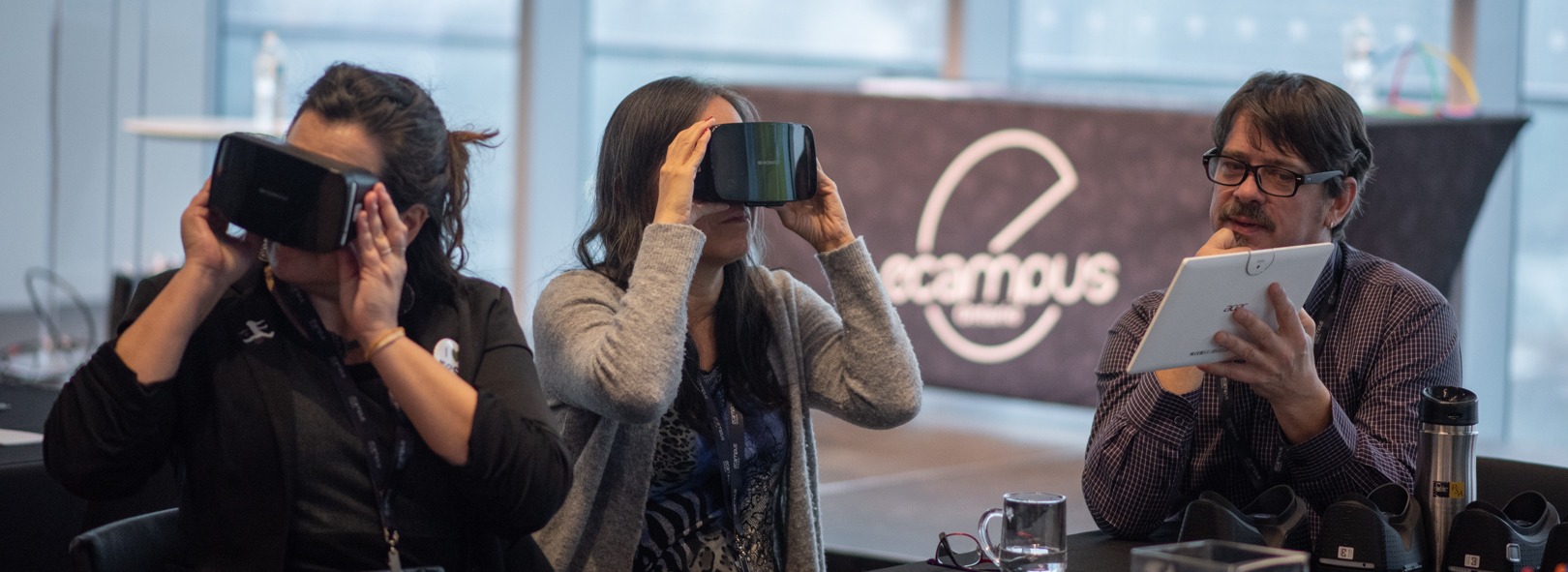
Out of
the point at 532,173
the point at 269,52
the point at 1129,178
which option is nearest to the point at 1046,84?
the point at 1129,178

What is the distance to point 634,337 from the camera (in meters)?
1.59

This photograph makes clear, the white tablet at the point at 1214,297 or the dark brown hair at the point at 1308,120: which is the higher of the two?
the dark brown hair at the point at 1308,120

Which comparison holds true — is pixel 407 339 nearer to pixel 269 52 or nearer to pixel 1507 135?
pixel 1507 135

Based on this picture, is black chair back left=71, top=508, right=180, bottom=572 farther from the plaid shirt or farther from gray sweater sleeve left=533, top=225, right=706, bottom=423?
the plaid shirt

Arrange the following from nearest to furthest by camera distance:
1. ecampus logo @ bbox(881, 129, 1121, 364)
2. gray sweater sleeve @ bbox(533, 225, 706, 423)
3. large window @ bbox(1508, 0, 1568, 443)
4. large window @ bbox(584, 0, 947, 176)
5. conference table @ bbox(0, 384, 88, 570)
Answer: gray sweater sleeve @ bbox(533, 225, 706, 423) → conference table @ bbox(0, 384, 88, 570) → ecampus logo @ bbox(881, 129, 1121, 364) → large window @ bbox(1508, 0, 1568, 443) → large window @ bbox(584, 0, 947, 176)

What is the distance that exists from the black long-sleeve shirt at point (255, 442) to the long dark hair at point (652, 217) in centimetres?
29

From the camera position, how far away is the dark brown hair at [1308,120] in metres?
1.83

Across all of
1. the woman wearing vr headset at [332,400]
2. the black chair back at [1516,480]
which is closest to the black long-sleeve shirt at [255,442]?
the woman wearing vr headset at [332,400]

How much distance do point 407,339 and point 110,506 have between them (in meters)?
0.86

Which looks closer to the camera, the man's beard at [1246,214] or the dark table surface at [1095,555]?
the dark table surface at [1095,555]

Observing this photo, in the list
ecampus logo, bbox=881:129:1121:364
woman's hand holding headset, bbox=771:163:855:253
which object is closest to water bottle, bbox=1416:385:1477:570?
woman's hand holding headset, bbox=771:163:855:253

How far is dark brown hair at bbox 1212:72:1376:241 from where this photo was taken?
183cm

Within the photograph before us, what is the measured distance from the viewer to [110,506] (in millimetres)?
2008

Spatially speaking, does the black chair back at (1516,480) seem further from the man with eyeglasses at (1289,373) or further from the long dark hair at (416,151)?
the long dark hair at (416,151)
